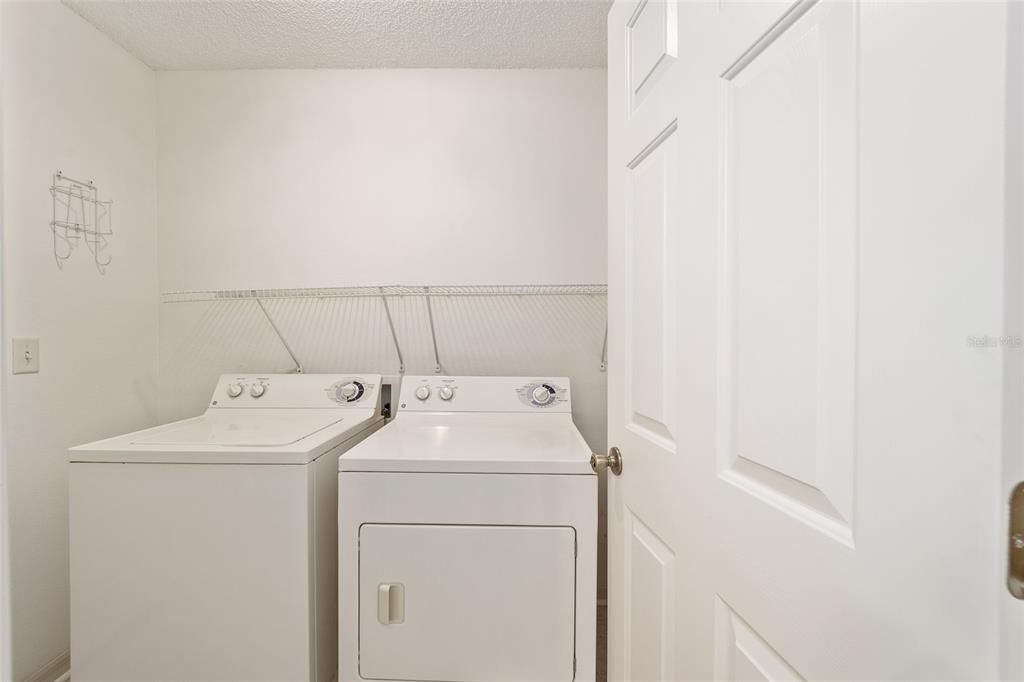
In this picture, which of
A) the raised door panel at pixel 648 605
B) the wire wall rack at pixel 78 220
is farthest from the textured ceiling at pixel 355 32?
the raised door panel at pixel 648 605

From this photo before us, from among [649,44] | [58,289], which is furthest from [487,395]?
[58,289]

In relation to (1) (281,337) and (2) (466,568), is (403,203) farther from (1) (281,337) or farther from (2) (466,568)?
(2) (466,568)

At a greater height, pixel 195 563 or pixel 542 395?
pixel 542 395

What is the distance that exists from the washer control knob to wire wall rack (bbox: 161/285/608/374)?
35cm

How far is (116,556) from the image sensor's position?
4.52 ft

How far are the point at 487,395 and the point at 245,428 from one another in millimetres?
946

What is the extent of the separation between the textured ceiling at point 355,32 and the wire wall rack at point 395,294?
105 centimetres

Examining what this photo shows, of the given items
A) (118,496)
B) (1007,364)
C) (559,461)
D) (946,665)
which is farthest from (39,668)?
(1007,364)

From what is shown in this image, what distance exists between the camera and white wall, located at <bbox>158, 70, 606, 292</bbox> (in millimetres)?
2189

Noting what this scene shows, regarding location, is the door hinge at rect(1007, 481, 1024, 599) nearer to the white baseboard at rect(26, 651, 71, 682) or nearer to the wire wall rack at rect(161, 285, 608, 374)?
the wire wall rack at rect(161, 285, 608, 374)

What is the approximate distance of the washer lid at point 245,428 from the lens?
59.1 inches

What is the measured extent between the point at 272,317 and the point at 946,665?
243 centimetres

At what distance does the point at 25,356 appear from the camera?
1.62m

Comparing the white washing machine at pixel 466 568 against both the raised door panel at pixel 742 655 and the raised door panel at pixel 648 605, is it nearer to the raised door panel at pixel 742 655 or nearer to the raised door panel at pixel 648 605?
the raised door panel at pixel 648 605
